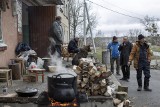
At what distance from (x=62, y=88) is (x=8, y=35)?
5.91 metres

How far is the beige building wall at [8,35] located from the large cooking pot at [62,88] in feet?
15.6

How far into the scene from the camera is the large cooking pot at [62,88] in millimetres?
5840

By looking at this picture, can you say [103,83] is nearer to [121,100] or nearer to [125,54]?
[121,100]

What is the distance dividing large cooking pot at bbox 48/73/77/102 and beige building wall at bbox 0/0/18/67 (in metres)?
4.74

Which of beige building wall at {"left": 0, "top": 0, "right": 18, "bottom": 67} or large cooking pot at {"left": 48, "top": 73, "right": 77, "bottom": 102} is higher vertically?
beige building wall at {"left": 0, "top": 0, "right": 18, "bottom": 67}

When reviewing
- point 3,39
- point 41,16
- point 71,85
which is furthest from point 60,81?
point 41,16

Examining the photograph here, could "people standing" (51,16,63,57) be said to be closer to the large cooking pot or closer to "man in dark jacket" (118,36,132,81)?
"man in dark jacket" (118,36,132,81)

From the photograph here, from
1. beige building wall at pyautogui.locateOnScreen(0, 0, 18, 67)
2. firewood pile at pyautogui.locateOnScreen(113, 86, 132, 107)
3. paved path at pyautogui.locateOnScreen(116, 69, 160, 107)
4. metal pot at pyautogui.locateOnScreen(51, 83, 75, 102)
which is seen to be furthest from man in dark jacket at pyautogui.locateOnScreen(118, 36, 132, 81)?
metal pot at pyautogui.locateOnScreen(51, 83, 75, 102)

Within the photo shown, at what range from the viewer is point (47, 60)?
471 inches

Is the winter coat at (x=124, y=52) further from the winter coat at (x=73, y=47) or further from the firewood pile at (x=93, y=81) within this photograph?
the firewood pile at (x=93, y=81)

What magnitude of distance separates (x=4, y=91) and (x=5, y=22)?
11.9 ft

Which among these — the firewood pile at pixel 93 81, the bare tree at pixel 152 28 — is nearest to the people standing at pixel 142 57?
the firewood pile at pixel 93 81

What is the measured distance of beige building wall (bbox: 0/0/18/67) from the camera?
34.9 ft

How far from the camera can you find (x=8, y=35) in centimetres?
1125
